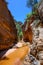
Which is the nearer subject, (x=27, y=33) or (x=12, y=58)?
(x=12, y=58)

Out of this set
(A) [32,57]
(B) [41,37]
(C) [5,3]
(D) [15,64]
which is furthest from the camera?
(C) [5,3]

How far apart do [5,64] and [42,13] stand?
319 inches

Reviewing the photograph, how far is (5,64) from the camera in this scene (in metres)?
9.26

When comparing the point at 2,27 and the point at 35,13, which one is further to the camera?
the point at 35,13

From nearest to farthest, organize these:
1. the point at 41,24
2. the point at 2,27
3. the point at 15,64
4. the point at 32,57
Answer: the point at 32,57
the point at 15,64
the point at 2,27
the point at 41,24

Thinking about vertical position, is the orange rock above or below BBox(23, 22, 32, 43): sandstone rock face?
below

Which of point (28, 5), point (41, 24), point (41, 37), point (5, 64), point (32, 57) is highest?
point (28, 5)

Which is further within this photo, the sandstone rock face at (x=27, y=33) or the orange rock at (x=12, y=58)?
the sandstone rock face at (x=27, y=33)

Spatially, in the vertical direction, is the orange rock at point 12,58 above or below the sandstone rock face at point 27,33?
below

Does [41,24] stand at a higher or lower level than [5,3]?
lower

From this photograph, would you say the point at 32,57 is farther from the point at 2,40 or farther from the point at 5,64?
the point at 2,40

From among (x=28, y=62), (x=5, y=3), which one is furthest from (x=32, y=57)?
(x=5, y=3)

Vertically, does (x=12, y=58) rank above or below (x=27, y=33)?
below

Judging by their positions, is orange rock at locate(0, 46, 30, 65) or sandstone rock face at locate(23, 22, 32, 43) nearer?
orange rock at locate(0, 46, 30, 65)
